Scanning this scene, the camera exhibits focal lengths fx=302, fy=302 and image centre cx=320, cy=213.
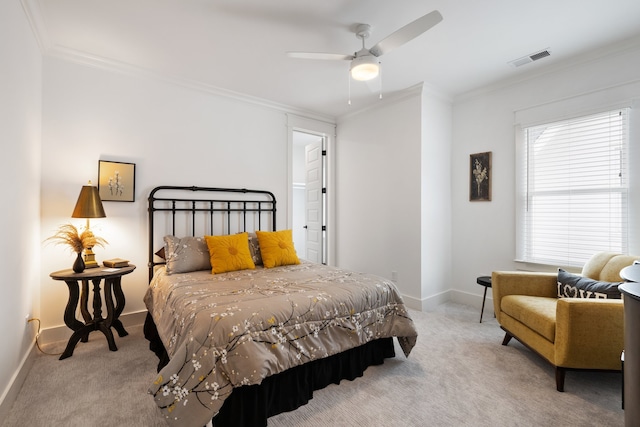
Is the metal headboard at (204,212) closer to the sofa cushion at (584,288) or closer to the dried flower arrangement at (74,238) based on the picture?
the dried flower arrangement at (74,238)

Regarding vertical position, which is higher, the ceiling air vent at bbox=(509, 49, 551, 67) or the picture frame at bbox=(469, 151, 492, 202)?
the ceiling air vent at bbox=(509, 49, 551, 67)

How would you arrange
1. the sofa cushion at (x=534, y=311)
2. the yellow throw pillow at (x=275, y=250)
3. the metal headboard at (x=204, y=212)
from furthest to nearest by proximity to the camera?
the metal headboard at (x=204, y=212), the yellow throw pillow at (x=275, y=250), the sofa cushion at (x=534, y=311)

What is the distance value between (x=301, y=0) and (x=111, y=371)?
3.14m

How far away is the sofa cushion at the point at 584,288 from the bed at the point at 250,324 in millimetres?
1336

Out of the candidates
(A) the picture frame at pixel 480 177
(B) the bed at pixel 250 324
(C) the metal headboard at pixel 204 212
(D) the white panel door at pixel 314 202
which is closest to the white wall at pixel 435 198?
(A) the picture frame at pixel 480 177

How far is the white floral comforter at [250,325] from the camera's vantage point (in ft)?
5.16

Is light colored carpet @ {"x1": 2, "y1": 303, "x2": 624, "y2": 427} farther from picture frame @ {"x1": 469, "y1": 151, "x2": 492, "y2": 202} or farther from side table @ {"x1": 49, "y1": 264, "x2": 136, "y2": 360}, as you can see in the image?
picture frame @ {"x1": 469, "y1": 151, "x2": 492, "y2": 202}

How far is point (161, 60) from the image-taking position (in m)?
3.06

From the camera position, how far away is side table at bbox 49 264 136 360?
2.54m

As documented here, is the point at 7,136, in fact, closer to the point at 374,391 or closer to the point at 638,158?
the point at 374,391

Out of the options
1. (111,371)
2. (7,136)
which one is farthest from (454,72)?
(111,371)

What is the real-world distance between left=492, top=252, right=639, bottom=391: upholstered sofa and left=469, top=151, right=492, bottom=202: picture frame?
1.33 metres

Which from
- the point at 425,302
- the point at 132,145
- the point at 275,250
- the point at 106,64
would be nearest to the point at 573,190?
the point at 425,302

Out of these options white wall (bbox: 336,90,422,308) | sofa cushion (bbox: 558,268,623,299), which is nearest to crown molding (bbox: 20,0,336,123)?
white wall (bbox: 336,90,422,308)
